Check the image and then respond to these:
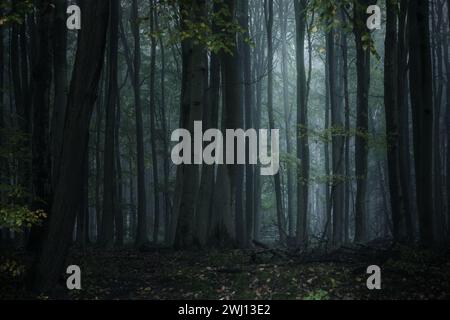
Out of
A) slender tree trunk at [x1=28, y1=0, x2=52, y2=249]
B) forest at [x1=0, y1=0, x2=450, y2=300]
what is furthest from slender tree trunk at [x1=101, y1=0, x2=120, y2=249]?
slender tree trunk at [x1=28, y1=0, x2=52, y2=249]

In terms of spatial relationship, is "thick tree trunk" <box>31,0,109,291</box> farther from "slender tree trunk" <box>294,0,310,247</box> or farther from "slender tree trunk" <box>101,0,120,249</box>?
"slender tree trunk" <box>294,0,310,247</box>

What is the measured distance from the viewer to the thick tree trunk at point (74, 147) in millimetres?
7859

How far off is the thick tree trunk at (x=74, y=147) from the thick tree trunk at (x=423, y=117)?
296 inches

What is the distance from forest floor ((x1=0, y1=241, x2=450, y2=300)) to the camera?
7605mm

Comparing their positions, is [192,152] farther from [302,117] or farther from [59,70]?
[302,117]

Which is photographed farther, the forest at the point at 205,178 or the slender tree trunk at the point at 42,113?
the slender tree trunk at the point at 42,113

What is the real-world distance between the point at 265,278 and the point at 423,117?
564 cm

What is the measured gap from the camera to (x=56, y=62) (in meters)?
13.4

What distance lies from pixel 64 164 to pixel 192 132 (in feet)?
20.0

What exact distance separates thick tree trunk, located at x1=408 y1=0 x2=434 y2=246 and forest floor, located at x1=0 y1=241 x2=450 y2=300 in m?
1.19

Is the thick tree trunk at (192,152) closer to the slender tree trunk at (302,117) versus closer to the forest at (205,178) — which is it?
the forest at (205,178)

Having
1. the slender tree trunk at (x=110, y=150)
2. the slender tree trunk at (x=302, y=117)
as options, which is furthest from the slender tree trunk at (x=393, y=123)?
the slender tree trunk at (x=110, y=150)
